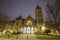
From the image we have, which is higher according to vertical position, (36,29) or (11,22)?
(11,22)

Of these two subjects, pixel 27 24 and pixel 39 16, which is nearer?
pixel 27 24

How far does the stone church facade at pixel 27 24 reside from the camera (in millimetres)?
24680

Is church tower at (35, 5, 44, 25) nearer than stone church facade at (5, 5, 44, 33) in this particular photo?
No

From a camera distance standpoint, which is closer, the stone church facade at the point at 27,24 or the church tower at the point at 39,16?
the stone church facade at the point at 27,24

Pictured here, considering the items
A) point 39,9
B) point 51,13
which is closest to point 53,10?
point 51,13

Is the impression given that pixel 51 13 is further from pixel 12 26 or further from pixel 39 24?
pixel 12 26

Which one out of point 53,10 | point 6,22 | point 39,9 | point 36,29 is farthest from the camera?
point 39,9

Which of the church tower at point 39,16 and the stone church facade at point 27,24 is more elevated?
the church tower at point 39,16

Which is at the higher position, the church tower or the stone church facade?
the church tower

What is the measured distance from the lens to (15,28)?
2497cm

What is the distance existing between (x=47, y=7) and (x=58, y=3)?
2834mm

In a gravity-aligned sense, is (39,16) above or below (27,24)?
above

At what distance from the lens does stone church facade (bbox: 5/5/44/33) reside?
24.7 meters

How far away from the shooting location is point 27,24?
2589cm
